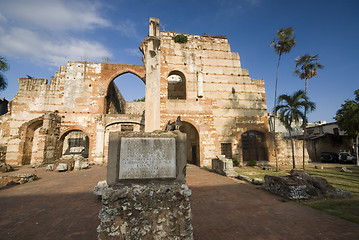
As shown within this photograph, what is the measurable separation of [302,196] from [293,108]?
11.0 metres

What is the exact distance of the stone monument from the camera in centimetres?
243

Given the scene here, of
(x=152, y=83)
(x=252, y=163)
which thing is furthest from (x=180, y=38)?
(x=252, y=163)

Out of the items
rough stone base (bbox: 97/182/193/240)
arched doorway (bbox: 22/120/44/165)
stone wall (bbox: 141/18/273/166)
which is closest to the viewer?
rough stone base (bbox: 97/182/193/240)

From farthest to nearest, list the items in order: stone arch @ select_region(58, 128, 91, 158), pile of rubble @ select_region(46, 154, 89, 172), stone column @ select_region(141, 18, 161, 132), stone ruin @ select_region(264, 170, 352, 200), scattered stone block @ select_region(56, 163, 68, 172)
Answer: stone arch @ select_region(58, 128, 91, 158) → stone column @ select_region(141, 18, 161, 132) → pile of rubble @ select_region(46, 154, 89, 172) → scattered stone block @ select_region(56, 163, 68, 172) → stone ruin @ select_region(264, 170, 352, 200)

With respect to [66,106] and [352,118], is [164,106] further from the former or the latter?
[352,118]

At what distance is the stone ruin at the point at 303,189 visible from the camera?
5.63 m

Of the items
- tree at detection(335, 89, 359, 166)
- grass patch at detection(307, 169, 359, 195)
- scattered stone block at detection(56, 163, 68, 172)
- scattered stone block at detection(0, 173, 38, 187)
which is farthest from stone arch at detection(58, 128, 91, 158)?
tree at detection(335, 89, 359, 166)

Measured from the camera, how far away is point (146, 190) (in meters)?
2.54

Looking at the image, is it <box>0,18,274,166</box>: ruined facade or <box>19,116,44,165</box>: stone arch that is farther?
<box>19,116,44,165</box>: stone arch

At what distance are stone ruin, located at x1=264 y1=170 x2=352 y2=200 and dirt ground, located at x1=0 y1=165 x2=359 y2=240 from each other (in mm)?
425

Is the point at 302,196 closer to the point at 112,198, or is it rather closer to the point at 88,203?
the point at 112,198

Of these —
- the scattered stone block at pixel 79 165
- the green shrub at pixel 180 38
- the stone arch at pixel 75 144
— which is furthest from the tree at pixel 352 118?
the stone arch at pixel 75 144

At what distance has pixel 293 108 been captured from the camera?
14305mm

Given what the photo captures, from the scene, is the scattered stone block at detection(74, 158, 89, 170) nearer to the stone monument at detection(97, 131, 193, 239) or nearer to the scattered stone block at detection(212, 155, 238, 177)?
the scattered stone block at detection(212, 155, 238, 177)
